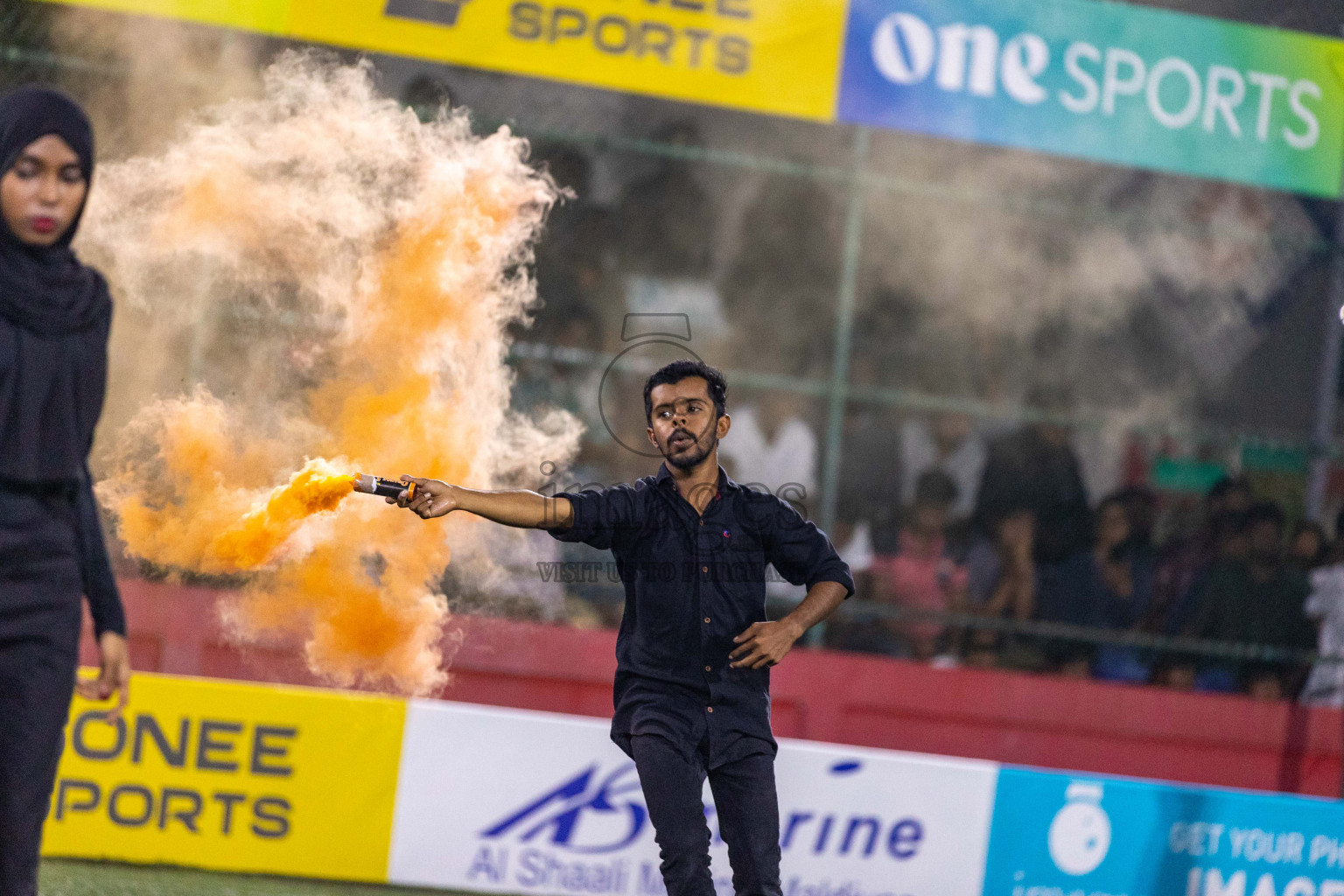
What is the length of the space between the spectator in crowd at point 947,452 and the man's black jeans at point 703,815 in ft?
13.7

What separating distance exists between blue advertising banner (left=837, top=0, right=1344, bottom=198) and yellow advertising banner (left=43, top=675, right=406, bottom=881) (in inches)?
157

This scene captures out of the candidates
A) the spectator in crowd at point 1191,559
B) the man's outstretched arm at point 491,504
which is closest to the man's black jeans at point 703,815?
the man's outstretched arm at point 491,504

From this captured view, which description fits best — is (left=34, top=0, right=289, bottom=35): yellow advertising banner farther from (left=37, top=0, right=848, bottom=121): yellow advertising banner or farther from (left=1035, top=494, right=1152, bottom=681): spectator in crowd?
(left=1035, top=494, right=1152, bottom=681): spectator in crowd

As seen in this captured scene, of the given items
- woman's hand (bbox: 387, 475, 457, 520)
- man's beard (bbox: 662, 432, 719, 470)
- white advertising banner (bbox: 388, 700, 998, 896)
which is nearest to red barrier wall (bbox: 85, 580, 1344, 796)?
white advertising banner (bbox: 388, 700, 998, 896)

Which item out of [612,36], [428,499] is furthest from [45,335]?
[612,36]

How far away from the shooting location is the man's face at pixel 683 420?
3777 millimetres

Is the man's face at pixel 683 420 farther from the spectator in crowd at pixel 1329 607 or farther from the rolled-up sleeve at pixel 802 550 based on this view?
the spectator in crowd at pixel 1329 607

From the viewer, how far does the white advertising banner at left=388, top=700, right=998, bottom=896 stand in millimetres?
5488

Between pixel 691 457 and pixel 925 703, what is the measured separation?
3530 millimetres

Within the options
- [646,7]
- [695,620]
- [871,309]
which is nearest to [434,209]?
[646,7]

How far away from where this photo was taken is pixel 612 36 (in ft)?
22.3

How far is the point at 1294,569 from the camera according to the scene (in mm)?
7531

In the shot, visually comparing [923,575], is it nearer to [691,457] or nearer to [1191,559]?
[1191,559]

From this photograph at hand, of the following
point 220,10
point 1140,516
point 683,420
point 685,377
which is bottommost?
point 683,420
